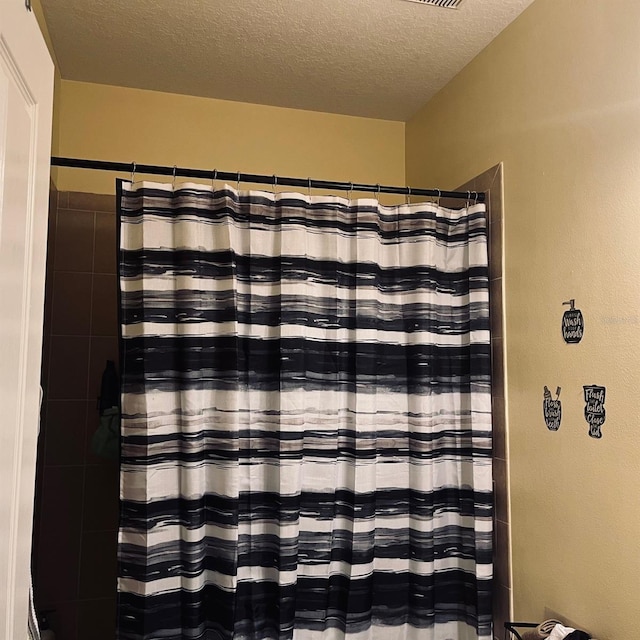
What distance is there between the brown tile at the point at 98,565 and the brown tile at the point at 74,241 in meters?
1.00

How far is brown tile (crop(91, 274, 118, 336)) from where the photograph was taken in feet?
8.05

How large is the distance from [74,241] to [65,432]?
0.72 m

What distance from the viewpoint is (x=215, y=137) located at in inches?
104

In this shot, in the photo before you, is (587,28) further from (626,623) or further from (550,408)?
(626,623)

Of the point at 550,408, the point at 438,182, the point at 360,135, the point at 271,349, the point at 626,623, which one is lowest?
the point at 626,623

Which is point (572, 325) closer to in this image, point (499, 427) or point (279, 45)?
point (499, 427)

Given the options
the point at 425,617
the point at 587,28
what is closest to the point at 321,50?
the point at 587,28

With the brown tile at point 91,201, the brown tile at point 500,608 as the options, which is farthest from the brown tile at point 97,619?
the brown tile at point 91,201

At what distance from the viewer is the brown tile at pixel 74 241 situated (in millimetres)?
2430

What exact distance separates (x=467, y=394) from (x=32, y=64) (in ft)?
4.91

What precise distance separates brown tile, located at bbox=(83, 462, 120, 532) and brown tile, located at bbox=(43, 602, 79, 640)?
0.28 metres

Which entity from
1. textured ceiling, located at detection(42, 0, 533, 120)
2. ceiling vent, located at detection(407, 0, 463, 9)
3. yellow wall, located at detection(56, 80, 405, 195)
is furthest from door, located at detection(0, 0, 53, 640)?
yellow wall, located at detection(56, 80, 405, 195)

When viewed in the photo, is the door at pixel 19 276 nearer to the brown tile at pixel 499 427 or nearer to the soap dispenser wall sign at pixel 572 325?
the soap dispenser wall sign at pixel 572 325

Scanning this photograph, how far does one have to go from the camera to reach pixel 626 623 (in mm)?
1501
